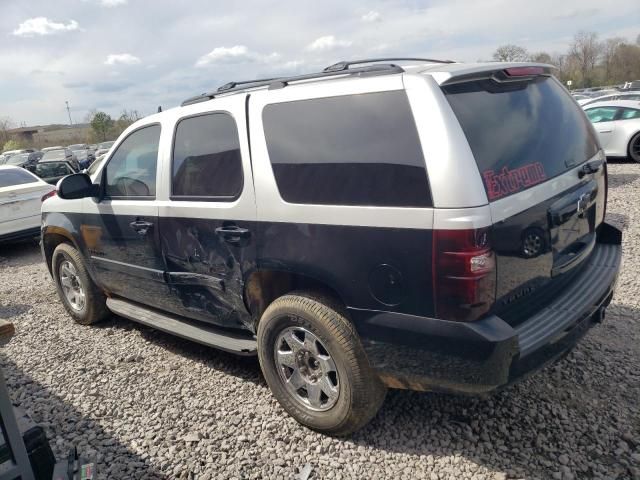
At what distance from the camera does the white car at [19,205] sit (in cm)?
809

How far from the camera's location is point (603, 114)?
1175 centimetres

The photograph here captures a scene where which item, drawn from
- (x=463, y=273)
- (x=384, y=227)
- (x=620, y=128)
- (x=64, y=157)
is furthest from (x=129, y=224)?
(x=64, y=157)

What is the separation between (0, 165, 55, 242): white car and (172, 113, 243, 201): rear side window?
620cm

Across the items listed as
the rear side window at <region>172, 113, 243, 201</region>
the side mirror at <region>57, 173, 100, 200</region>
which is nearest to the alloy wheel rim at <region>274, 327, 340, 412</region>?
the rear side window at <region>172, 113, 243, 201</region>

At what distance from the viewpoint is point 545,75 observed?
2.88 m

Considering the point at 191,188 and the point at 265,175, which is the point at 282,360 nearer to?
the point at 265,175

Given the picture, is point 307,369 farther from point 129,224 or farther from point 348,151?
point 129,224

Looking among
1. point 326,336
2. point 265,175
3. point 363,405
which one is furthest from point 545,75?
point 363,405

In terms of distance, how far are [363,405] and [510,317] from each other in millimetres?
898

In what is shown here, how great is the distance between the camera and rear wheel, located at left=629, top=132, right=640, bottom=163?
442 inches

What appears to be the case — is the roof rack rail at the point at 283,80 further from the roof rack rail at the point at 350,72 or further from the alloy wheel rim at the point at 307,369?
the alloy wheel rim at the point at 307,369

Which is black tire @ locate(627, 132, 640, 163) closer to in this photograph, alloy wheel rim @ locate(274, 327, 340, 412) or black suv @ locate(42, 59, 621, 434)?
black suv @ locate(42, 59, 621, 434)

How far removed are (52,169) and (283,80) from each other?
12.6m

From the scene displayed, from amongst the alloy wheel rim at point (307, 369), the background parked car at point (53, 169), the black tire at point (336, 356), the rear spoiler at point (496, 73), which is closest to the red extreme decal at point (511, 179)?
the rear spoiler at point (496, 73)
